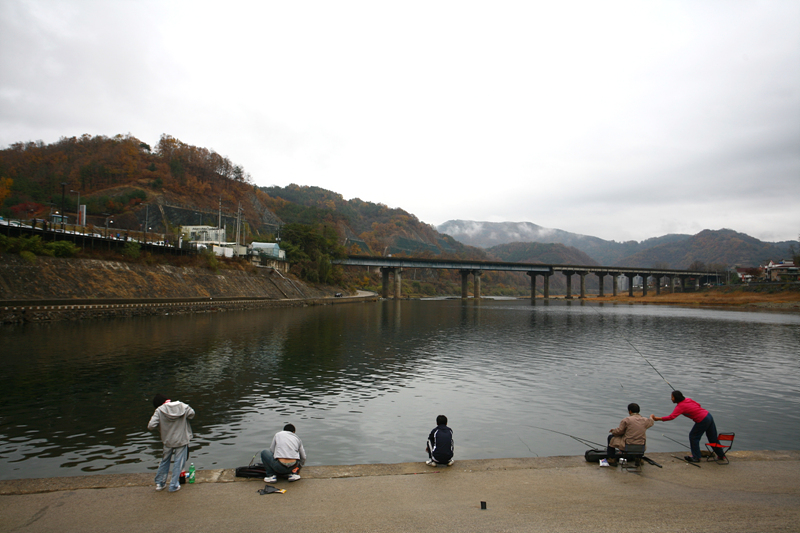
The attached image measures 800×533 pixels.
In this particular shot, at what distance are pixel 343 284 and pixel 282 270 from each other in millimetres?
28928

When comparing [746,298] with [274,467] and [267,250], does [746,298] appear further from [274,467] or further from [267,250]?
[274,467]

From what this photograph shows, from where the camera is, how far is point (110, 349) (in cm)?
2973

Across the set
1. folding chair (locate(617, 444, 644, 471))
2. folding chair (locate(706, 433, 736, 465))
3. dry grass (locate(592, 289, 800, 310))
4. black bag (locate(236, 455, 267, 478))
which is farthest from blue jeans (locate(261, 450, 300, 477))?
dry grass (locate(592, 289, 800, 310))

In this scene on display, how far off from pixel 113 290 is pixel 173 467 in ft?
187

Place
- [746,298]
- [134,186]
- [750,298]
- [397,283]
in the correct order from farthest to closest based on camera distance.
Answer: [397,283]
[134,186]
[746,298]
[750,298]

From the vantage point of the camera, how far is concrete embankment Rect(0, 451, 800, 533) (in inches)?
304

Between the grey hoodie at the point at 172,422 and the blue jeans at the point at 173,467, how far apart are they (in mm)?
125

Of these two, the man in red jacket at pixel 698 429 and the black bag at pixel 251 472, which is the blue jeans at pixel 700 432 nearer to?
the man in red jacket at pixel 698 429

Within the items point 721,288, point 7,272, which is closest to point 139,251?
point 7,272

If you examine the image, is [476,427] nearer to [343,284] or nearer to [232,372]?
[232,372]

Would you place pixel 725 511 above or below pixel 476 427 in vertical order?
above

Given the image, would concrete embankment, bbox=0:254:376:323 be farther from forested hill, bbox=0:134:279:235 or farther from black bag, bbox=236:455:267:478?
forested hill, bbox=0:134:279:235

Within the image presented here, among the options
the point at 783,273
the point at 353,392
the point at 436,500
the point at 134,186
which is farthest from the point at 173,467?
the point at 783,273

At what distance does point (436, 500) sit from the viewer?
346 inches
